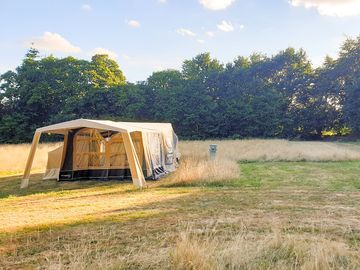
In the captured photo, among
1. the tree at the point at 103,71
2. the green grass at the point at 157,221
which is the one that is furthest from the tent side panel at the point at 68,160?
the tree at the point at 103,71

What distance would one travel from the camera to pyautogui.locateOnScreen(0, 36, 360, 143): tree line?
30938mm

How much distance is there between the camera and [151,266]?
2.68 m

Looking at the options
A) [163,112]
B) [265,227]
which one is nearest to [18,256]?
[265,227]

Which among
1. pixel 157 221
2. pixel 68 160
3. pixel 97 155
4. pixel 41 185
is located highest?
pixel 97 155

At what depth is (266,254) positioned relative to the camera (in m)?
2.90

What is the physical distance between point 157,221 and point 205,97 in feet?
92.5

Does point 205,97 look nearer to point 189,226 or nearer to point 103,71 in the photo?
point 103,71

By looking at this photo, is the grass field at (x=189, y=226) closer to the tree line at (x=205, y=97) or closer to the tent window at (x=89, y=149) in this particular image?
the tent window at (x=89, y=149)

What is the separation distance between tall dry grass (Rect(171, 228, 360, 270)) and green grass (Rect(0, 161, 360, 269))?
28mm

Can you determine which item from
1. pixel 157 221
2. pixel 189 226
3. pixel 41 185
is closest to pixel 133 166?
pixel 41 185

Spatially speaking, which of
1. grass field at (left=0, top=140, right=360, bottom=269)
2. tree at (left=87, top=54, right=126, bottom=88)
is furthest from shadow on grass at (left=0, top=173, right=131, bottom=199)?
tree at (left=87, top=54, right=126, bottom=88)

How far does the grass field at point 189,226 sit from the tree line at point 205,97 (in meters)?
23.3

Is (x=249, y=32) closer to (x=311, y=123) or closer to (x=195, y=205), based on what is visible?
(x=195, y=205)

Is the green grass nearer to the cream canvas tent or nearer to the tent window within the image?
the cream canvas tent
